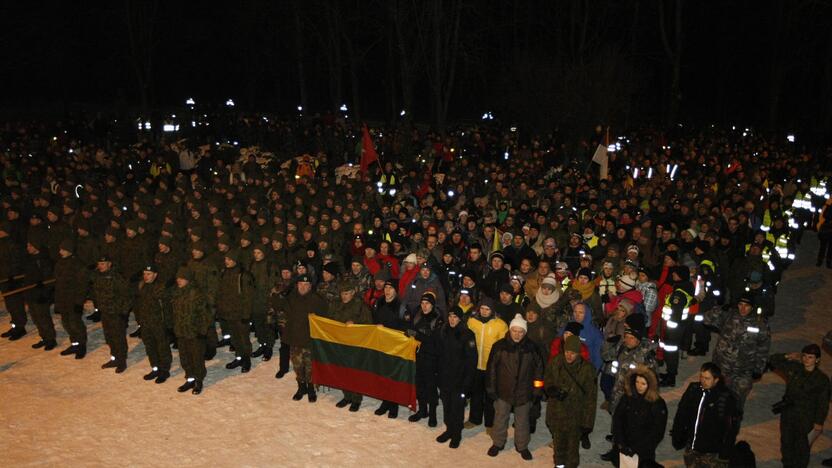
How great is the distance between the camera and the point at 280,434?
337 inches

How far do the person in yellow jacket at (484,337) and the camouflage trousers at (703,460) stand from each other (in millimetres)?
2480

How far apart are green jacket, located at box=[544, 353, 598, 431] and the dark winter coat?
0.99ft

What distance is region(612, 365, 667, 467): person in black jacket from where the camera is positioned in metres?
6.46

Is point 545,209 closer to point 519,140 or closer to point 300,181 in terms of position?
point 300,181

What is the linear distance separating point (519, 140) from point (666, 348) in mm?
17723

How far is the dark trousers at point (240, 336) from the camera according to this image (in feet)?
34.1

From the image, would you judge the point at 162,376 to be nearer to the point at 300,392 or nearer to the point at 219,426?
the point at 219,426

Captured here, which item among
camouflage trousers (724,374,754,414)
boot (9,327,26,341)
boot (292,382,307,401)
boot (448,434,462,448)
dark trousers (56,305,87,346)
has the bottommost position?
boot (448,434,462,448)

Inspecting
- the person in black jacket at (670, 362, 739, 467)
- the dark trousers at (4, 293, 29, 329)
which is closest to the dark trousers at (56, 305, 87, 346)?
the dark trousers at (4, 293, 29, 329)

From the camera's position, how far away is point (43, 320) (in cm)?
1124

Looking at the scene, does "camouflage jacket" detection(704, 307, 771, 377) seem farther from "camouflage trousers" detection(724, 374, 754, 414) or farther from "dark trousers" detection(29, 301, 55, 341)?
"dark trousers" detection(29, 301, 55, 341)

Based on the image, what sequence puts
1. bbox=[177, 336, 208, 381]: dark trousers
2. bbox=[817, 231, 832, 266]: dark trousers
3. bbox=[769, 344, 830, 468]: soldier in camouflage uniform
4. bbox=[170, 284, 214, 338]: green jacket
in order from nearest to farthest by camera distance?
bbox=[769, 344, 830, 468]: soldier in camouflage uniform < bbox=[170, 284, 214, 338]: green jacket < bbox=[177, 336, 208, 381]: dark trousers < bbox=[817, 231, 832, 266]: dark trousers

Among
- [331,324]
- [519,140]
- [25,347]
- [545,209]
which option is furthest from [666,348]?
[519,140]

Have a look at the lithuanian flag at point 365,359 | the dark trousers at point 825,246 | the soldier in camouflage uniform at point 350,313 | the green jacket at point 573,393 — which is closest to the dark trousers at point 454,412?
the lithuanian flag at point 365,359
